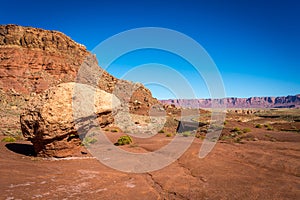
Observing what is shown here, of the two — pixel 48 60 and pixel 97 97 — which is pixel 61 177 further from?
pixel 48 60

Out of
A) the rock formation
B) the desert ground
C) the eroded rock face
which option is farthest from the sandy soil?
the rock formation

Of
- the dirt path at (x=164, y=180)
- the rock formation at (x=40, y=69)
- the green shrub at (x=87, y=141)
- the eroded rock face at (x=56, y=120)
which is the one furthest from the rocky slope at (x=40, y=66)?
the dirt path at (x=164, y=180)

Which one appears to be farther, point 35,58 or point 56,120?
point 35,58

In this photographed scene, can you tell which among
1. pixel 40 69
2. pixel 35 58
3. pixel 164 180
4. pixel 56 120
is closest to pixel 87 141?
pixel 56 120

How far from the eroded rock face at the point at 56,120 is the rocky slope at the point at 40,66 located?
100 feet

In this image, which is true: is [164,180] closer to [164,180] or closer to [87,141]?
[164,180]

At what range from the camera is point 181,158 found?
9461 millimetres

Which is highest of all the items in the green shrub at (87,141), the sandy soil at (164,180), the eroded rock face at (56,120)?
the eroded rock face at (56,120)

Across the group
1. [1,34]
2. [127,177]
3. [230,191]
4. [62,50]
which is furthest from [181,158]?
[1,34]

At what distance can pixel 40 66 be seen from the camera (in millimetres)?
47250

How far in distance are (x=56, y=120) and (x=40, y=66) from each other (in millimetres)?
43960

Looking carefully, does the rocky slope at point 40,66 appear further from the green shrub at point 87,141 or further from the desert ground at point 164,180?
the desert ground at point 164,180

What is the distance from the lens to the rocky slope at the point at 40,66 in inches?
1671

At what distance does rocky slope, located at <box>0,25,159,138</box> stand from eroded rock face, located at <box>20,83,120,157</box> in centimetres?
3050
